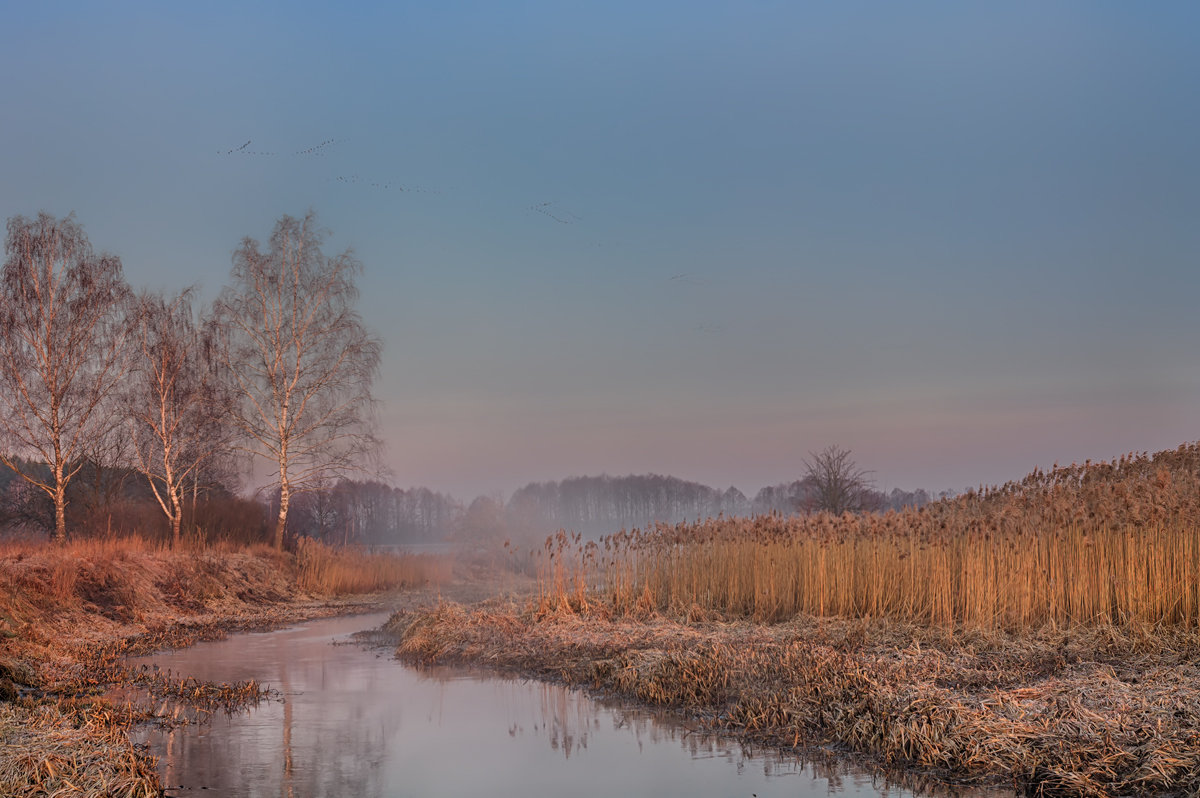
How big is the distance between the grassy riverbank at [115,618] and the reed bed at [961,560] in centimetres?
572

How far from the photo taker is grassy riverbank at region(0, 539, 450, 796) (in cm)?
A: 480

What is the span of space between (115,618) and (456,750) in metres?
10.1

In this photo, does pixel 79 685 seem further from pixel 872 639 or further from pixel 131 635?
pixel 872 639

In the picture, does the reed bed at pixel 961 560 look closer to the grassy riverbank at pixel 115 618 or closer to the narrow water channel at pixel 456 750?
the narrow water channel at pixel 456 750

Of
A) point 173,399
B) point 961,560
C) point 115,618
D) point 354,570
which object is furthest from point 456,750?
point 173,399

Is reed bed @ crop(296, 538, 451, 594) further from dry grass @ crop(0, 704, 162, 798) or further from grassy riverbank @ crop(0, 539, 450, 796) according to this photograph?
dry grass @ crop(0, 704, 162, 798)

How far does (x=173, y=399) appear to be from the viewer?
80.6 feet

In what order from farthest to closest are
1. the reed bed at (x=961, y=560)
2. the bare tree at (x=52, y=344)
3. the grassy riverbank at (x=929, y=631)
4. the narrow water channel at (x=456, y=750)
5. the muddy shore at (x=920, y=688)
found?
1. the bare tree at (x=52, y=344)
2. the reed bed at (x=961, y=560)
3. the grassy riverbank at (x=929, y=631)
4. the narrow water channel at (x=456, y=750)
5. the muddy shore at (x=920, y=688)

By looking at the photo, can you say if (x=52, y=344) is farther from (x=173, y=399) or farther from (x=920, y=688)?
(x=920, y=688)

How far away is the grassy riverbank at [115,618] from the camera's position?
15.7 ft

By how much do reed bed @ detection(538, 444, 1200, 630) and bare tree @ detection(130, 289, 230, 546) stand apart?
14801mm

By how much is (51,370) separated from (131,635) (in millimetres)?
11665

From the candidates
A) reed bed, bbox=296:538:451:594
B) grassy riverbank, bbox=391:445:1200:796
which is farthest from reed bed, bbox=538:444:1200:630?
reed bed, bbox=296:538:451:594

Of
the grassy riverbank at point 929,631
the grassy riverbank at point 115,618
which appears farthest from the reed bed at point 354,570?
the grassy riverbank at point 929,631
